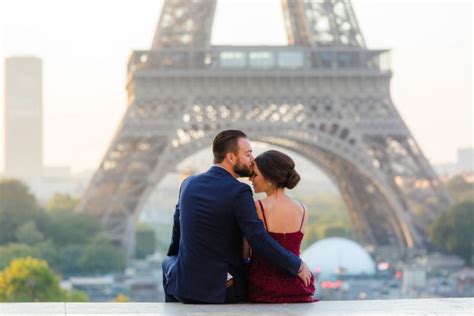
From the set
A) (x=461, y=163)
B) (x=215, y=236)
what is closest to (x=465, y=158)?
(x=461, y=163)

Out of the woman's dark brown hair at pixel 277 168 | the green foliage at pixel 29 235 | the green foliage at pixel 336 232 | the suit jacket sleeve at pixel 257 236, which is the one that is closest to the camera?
the suit jacket sleeve at pixel 257 236

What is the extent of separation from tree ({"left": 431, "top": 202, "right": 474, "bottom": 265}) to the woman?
125 ft

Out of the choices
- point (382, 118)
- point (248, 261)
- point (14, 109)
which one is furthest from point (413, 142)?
point (14, 109)

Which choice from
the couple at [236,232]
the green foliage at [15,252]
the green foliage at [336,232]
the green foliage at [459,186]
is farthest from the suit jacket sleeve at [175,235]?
the green foliage at [336,232]

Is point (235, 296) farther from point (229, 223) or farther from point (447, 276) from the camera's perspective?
point (447, 276)

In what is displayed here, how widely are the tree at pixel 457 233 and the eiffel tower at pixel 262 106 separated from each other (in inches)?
143

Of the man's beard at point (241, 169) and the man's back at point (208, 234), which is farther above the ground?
the man's beard at point (241, 169)

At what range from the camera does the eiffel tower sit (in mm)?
40969

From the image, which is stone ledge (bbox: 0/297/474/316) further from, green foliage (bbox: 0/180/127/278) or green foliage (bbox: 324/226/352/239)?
green foliage (bbox: 324/226/352/239)

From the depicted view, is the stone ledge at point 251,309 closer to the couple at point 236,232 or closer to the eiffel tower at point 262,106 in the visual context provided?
the couple at point 236,232

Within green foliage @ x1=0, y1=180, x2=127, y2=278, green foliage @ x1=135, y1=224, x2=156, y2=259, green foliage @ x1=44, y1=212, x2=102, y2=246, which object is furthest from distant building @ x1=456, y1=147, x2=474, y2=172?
green foliage @ x1=44, y1=212, x2=102, y2=246

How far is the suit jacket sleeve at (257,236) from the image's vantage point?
27.1 ft

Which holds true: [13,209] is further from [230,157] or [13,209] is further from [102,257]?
[230,157]

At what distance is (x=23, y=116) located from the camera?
14638cm
